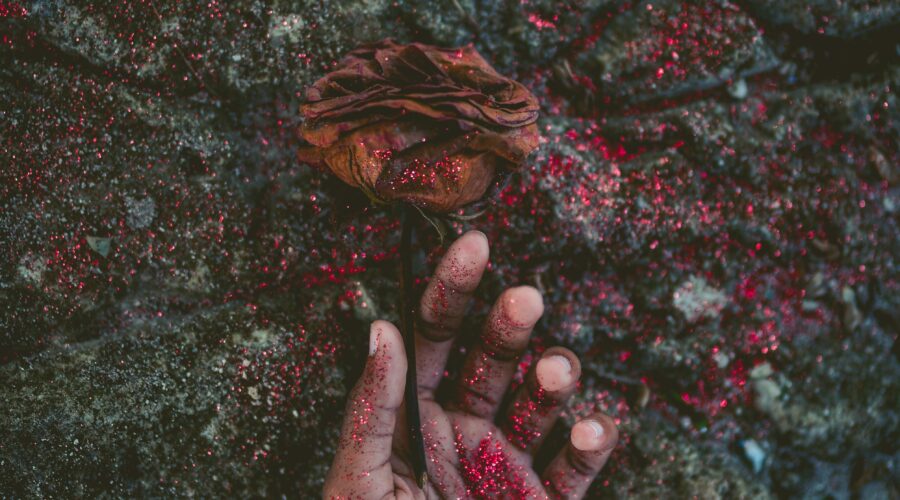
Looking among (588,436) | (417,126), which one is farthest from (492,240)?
(417,126)

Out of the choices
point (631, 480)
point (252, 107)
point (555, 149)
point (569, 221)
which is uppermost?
point (252, 107)

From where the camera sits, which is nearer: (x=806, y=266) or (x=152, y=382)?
(x=152, y=382)

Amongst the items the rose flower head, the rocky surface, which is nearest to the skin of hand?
the rocky surface

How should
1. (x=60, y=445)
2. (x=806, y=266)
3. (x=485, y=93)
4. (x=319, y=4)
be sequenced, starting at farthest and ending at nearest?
(x=806, y=266)
(x=319, y=4)
(x=60, y=445)
(x=485, y=93)

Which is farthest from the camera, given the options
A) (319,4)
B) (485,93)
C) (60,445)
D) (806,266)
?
(806,266)

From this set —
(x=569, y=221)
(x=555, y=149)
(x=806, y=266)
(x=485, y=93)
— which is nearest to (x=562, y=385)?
(x=569, y=221)

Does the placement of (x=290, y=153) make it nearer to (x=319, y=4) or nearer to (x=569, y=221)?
(x=319, y=4)

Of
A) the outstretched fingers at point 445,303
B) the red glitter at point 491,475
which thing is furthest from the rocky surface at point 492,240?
the red glitter at point 491,475
